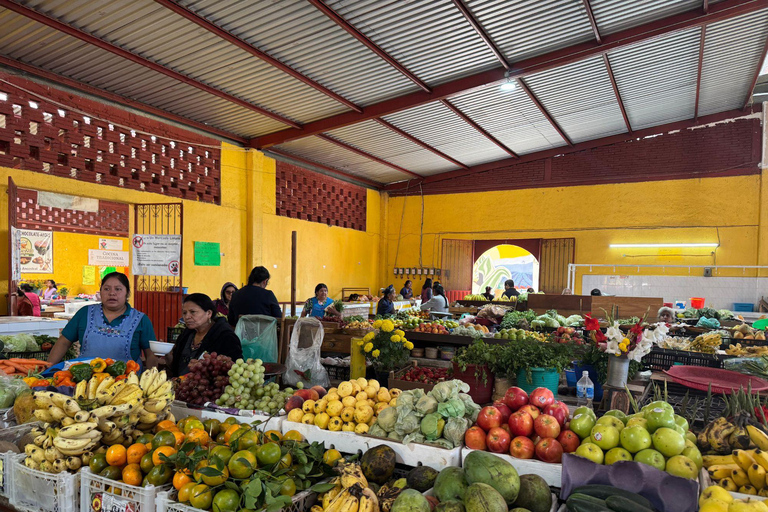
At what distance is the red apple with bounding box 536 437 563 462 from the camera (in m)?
1.95

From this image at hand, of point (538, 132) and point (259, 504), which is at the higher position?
point (538, 132)

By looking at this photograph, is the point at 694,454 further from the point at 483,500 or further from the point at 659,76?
the point at 659,76

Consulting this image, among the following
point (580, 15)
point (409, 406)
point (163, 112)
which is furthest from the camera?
point (163, 112)

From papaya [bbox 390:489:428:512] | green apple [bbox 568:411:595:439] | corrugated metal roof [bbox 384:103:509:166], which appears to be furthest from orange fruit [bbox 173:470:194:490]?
corrugated metal roof [bbox 384:103:509:166]

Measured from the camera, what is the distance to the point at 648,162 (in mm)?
Result: 12438

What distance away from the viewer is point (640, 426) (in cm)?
186

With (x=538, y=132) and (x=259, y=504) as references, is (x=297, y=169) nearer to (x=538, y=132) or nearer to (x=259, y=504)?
(x=538, y=132)

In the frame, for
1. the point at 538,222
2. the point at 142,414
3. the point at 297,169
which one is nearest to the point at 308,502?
Answer: the point at 142,414

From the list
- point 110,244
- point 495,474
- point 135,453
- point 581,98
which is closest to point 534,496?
point 495,474

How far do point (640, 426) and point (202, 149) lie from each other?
928cm

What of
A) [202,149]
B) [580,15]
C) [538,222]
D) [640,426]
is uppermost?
[580,15]

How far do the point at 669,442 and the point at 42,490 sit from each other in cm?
250

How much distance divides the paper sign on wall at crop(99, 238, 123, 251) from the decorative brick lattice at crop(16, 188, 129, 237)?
0.42 metres

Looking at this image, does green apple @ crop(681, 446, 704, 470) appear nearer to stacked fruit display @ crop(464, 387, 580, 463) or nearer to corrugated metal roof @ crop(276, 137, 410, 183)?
stacked fruit display @ crop(464, 387, 580, 463)
